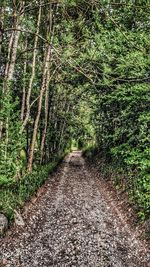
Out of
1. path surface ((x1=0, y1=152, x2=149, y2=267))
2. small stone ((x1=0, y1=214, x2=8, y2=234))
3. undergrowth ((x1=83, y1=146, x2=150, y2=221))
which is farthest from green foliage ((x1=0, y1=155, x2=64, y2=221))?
undergrowth ((x1=83, y1=146, x2=150, y2=221))

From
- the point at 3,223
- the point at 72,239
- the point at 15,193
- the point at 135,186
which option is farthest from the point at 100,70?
the point at 135,186

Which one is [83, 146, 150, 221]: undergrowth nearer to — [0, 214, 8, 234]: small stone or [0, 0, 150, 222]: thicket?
[0, 0, 150, 222]: thicket

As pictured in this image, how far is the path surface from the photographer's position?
988 centimetres

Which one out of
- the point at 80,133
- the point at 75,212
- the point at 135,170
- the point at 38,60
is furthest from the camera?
the point at 80,133

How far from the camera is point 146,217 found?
1283cm

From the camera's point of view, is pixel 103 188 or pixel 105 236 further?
→ pixel 103 188

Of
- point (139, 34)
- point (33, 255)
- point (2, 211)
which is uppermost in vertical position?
point (139, 34)

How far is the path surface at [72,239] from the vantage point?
9875mm

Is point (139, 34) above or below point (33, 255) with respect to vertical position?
above

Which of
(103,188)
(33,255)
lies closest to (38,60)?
(103,188)

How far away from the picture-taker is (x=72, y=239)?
1159 centimetres

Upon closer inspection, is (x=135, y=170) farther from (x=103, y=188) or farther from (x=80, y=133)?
(x=80, y=133)

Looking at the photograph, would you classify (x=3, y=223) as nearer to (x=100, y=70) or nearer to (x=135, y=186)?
(x=100, y=70)

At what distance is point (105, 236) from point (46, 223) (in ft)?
8.89
